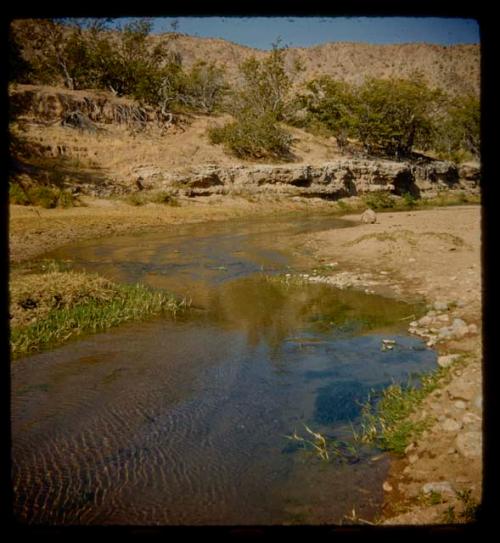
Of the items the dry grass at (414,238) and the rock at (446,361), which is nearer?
the rock at (446,361)

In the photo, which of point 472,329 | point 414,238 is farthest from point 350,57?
point 472,329

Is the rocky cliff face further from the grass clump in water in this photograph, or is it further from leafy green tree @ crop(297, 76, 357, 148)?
the grass clump in water

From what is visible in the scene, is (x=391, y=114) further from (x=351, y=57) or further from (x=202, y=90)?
(x=351, y=57)

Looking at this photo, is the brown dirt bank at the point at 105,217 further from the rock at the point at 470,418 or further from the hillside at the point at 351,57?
the hillside at the point at 351,57

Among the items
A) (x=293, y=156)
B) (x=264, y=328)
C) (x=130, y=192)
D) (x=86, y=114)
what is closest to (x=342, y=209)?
(x=293, y=156)

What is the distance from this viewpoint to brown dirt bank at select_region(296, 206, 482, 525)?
3521mm

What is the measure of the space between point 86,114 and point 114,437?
36.1 metres

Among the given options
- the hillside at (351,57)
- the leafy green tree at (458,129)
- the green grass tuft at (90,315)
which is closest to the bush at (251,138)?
the leafy green tree at (458,129)

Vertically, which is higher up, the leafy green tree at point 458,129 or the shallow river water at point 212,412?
the leafy green tree at point 458,129

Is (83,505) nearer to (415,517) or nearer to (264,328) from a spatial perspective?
(415,517)

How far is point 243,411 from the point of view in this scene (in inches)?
214


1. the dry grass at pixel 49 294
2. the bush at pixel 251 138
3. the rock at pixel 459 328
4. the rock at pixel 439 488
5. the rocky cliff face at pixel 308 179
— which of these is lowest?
the rock at pixel 439 488

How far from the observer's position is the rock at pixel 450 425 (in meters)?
4.17

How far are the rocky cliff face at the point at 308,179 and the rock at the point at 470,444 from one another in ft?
88.8
